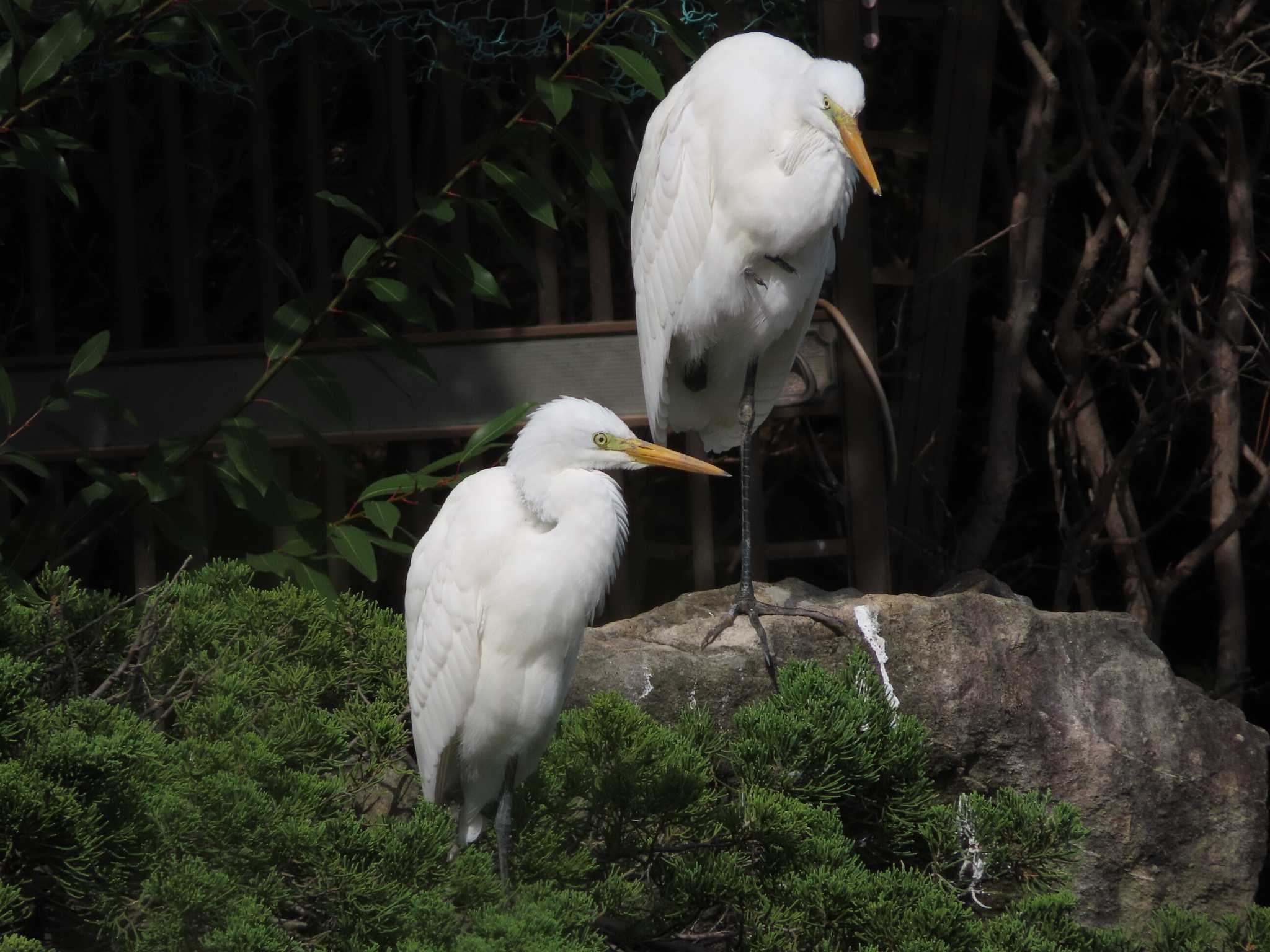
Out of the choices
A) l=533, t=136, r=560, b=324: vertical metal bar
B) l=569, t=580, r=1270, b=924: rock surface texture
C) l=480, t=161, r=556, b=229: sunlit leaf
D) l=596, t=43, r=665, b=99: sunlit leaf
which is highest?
l=596, t=43, r=665, b=99: sunlit leaf

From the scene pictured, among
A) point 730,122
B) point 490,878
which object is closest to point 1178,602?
point 730,122

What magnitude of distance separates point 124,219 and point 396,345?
93 cm

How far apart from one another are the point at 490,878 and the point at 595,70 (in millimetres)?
2202

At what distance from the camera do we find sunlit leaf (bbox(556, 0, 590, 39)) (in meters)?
3.08

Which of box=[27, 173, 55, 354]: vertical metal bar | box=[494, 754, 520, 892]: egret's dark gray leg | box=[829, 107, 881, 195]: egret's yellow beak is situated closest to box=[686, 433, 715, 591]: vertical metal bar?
box=[829, 107, 881, 195]: egret's yellow beak

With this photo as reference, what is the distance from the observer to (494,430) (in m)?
3.39

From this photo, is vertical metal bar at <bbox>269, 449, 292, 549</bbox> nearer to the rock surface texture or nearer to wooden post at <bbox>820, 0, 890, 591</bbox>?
the rock surface texture

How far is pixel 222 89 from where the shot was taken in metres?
3.71

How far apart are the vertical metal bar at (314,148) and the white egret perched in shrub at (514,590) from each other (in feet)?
3.86

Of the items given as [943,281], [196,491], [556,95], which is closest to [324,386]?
[196,491]

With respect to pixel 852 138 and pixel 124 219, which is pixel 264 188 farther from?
pixel 852 138

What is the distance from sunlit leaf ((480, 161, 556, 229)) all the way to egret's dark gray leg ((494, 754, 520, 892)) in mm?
1213

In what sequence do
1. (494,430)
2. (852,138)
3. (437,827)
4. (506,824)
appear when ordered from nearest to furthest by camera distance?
(437,827) → (506,824) → (852,138) → (494,430)

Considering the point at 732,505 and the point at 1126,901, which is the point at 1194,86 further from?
the point at 1126,901
